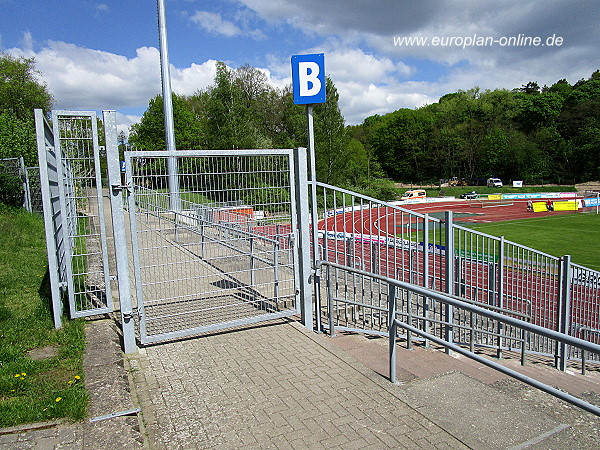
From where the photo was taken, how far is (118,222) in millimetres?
4809

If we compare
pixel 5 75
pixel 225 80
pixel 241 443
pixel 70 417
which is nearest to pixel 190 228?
pixel 70 417

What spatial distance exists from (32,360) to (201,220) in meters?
2.34

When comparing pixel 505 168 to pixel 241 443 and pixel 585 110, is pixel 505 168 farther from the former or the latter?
pixel 241 443

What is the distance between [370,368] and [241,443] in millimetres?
1784

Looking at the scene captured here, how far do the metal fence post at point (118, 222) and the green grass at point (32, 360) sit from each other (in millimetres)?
538

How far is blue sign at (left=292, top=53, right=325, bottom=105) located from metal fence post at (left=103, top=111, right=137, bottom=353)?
2.34 m

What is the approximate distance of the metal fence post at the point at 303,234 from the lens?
5.50m

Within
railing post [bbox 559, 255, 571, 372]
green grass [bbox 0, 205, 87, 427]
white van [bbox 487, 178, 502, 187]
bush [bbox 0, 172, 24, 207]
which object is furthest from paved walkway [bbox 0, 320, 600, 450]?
white van [bbox 487, 178, 502, 187]

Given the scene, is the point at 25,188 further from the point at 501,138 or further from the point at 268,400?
the point at 501,138

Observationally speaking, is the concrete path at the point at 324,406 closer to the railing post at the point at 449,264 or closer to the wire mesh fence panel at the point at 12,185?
the railing post at the point at 449,264

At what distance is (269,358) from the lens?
15.8ft

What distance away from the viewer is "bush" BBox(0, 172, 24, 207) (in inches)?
589

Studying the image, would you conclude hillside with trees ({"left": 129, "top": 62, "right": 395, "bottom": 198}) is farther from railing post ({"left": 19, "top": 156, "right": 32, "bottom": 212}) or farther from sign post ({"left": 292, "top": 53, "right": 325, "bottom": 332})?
sign post ({"left": 292, "top": 53, "right": 325, "bottom": 332})

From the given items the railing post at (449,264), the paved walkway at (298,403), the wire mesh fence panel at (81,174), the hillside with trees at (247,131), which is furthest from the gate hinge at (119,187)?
the hillside with trees at (247,131)
